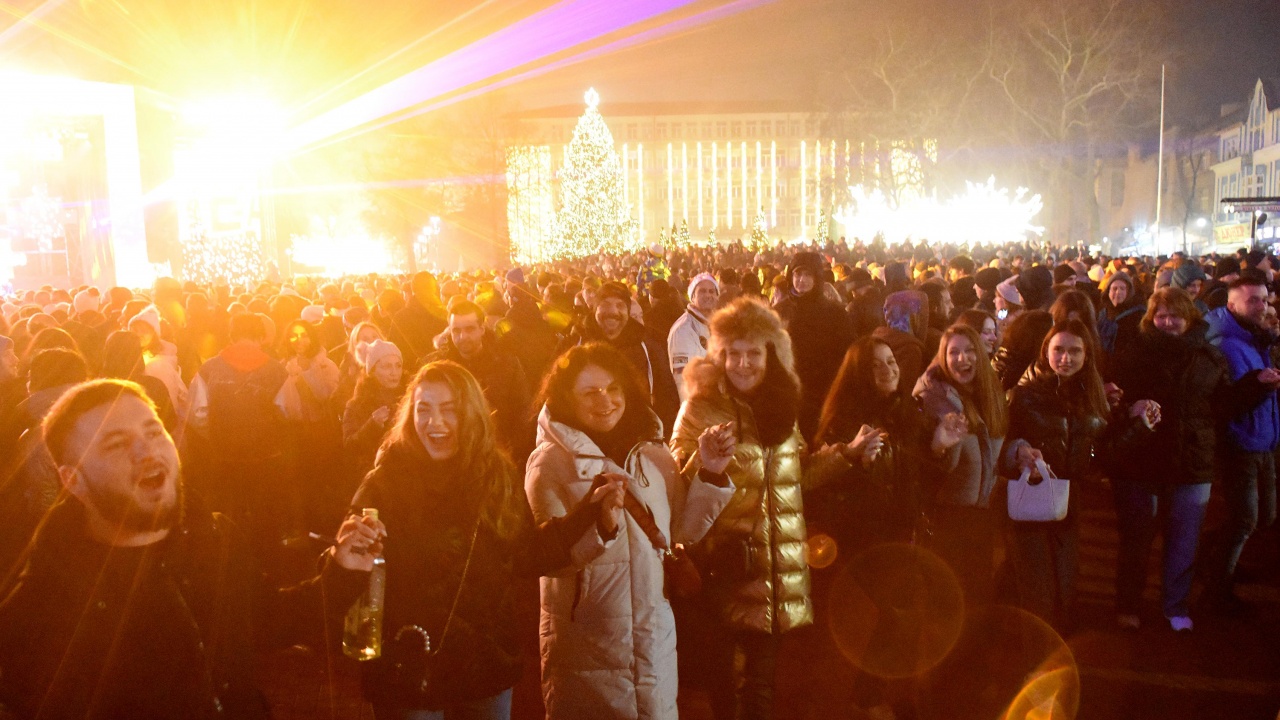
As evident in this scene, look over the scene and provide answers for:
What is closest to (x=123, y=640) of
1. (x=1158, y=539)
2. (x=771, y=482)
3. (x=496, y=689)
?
(x=496, y=689)

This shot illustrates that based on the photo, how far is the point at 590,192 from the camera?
40.9 m

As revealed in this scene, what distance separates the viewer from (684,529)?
10.4ft

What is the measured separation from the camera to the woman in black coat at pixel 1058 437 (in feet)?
13.6

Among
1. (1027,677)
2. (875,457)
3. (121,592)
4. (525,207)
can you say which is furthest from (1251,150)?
(121,592)

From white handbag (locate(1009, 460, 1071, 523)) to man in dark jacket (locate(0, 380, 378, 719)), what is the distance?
318 cm

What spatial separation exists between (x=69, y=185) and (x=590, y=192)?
1933 cm

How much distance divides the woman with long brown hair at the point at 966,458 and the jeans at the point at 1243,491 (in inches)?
63.1

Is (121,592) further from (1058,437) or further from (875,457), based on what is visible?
(1058,437)

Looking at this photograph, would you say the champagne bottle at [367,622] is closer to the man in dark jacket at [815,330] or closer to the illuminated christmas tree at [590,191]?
the man in dark jacket at [815,330]

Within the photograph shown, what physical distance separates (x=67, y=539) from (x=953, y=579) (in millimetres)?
3359

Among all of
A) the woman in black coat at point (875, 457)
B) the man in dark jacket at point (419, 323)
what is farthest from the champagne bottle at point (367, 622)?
the man in dark jacket at point (419, 323)

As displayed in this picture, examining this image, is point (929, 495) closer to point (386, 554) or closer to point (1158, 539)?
point (386, 554)

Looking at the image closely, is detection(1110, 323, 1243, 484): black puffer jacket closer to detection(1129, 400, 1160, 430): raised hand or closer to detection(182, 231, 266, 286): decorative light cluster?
detection(1129, 400, 1160, 430): raised hand

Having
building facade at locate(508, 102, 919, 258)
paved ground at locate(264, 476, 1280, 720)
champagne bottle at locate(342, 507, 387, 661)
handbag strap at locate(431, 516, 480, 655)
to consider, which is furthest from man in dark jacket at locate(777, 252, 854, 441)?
building facade at locate(508, 102, 919, 258)
